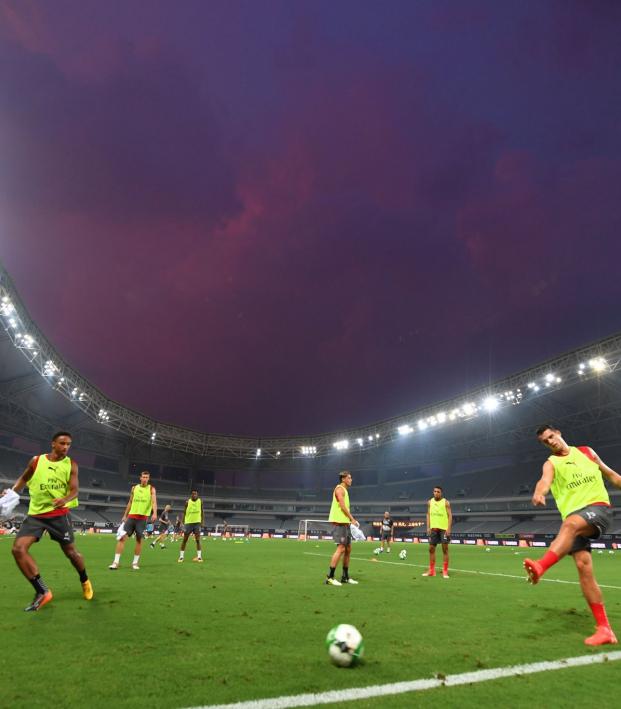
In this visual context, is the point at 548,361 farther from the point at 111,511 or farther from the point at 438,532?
the point at 111,511

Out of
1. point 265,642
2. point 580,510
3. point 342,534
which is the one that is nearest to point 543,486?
point 580,510

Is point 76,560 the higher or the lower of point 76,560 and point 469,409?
the lower

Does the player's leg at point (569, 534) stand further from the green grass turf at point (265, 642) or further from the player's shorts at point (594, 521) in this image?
the green grass turf at point (265, 642)

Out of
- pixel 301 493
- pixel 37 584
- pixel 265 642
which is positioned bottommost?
pixel 265 642

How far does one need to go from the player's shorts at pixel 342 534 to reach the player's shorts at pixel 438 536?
10.9ft

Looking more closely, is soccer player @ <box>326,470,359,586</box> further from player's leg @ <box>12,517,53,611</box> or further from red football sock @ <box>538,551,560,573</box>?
player's leg @ <box>12,517,53,611</box>

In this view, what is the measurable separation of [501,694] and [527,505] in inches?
2307

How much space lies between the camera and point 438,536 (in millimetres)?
12648

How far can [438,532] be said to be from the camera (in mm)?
12719

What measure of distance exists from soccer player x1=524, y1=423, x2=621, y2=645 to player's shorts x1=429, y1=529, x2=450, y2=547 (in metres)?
7.23

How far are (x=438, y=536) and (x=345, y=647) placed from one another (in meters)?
9.54

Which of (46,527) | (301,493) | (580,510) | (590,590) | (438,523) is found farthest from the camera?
(301,493)

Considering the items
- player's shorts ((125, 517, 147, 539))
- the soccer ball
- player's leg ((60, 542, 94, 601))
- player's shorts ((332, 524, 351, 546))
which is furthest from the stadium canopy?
the soccer ball

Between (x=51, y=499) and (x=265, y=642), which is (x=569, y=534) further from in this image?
(x=51, y=499)
